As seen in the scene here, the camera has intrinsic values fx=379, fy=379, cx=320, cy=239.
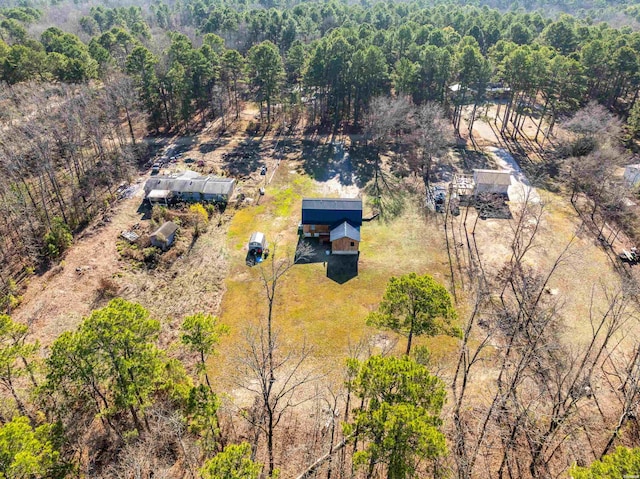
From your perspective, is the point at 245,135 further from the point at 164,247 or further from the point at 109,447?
the point at 109,447

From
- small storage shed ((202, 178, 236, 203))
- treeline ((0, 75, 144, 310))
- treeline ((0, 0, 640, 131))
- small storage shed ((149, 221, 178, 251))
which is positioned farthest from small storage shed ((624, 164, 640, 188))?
treeline ((0, 75, 144, 310))

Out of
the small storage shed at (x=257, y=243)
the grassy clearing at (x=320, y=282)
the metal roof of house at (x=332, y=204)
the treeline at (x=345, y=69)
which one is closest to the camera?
the grassy clearing at (x=320, y=282)

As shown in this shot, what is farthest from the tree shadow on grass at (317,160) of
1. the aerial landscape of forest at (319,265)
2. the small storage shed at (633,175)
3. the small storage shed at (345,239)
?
the small storage shed at (633,175)

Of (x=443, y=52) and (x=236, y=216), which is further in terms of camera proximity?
(x=443, y=52)

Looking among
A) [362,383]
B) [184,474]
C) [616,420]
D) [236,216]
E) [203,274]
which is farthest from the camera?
[236,216]

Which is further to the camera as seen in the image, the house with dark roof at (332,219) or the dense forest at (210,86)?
the dense forest at (210,86)

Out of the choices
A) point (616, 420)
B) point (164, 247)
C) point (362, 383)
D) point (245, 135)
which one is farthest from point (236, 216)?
point (616, 420)

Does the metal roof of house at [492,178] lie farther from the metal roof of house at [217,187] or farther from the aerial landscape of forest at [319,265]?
the metal roof of house at [217,187]
